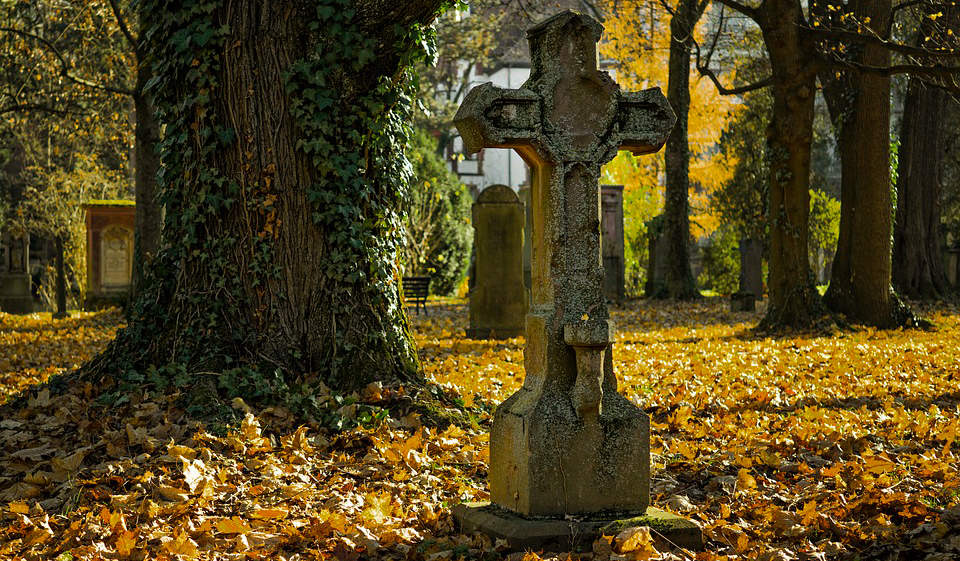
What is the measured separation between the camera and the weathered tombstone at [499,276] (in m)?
13.4

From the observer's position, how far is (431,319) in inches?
725

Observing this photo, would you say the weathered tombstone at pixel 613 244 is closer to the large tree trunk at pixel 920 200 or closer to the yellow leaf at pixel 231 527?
the large tree trunk at pixel 920 200

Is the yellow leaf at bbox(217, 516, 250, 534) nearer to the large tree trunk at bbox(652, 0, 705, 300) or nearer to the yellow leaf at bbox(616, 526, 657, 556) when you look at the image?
the yellow leaf at bbox(616, 526, 657, 556)

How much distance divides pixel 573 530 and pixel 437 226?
23.5 m

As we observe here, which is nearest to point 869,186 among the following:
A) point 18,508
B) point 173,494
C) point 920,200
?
point 920,200

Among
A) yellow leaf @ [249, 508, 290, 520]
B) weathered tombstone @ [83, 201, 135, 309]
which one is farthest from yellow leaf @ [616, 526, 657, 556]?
weathered tombstone @ [83, 201, 135, 309]

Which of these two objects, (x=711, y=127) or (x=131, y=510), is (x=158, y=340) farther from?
(x=711, y=127)

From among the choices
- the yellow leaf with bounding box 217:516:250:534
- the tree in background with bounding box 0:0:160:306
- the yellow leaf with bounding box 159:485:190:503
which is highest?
the tree in background with bounding box 0:0:160:306

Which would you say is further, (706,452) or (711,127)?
(711,127)

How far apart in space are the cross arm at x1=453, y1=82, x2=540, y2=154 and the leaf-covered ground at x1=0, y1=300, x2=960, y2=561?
1798mm

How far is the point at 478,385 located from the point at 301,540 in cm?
431

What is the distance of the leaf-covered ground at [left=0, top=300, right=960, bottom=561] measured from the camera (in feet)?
14.1

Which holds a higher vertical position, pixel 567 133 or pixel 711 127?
pixel 711 127

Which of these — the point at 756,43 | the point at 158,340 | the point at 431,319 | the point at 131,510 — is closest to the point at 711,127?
the point at 756,43
